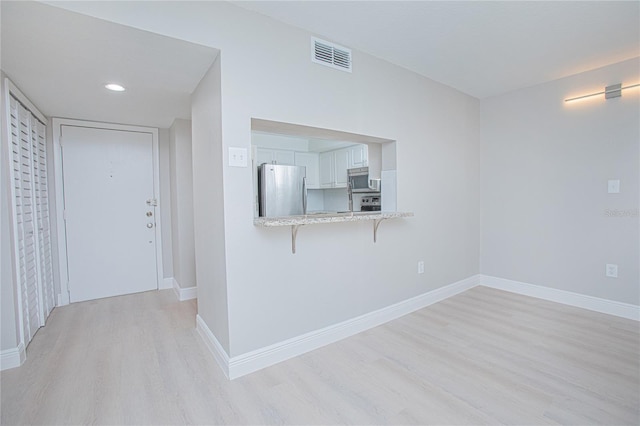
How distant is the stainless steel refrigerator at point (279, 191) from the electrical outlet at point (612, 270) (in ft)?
10.1

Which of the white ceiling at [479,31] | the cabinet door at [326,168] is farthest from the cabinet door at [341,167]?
the white ceiling at [479,31]

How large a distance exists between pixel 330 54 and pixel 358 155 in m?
2.45

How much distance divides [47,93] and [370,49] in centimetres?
279

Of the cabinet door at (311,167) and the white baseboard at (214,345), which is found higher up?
the cabinet door at (311,167)

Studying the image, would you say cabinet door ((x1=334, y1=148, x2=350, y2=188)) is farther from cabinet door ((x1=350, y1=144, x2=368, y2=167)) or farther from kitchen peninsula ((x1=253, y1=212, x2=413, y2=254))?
kitchen peninsula ((x1=253, y1=212, x2=413, y2=254))

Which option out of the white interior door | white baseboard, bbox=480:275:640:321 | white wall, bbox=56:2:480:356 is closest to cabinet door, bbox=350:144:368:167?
white wall, bbox=56:2:480:356

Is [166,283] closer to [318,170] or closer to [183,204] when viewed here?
[183,204]

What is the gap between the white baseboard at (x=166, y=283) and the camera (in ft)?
13.1

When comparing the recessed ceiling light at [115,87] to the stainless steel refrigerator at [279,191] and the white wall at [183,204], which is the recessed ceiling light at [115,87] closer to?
the white wall at [183,204]

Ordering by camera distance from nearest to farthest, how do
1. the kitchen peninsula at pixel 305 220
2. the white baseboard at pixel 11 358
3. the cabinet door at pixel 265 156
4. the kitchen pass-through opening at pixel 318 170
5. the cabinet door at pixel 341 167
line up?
the kitchen peninsula at pixel 305 220 → the white baseboard at pixel 11 358 → the kitchen pass-through opening at pixel 318 170 → the cabinet door at pixel 265 156 → the cabinet door at pixel 341 167

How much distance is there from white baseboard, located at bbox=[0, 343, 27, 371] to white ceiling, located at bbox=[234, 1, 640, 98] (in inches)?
112

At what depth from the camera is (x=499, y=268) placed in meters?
3.78

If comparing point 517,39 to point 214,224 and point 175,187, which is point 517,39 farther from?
point 175,187

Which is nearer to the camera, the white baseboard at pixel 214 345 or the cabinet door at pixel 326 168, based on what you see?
the white baseboard at pixel 214 345
